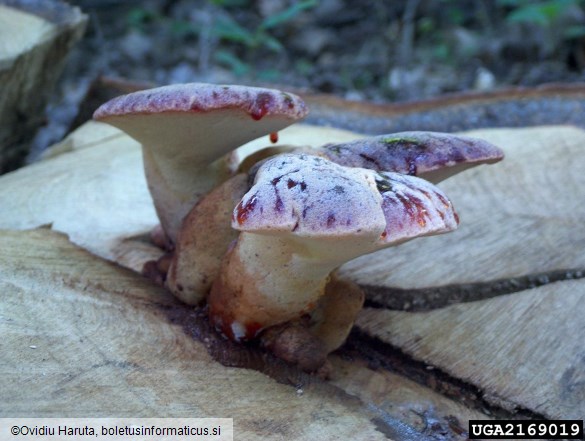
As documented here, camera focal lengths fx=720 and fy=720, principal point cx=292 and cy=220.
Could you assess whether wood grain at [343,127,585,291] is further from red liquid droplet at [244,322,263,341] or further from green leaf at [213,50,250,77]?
green leaf at [213,50,250,77]

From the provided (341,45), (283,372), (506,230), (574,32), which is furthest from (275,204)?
(341,45)

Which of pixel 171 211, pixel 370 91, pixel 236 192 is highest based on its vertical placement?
pixel 236 192

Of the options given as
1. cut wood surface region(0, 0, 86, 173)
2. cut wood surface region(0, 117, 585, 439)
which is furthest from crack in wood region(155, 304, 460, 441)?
cut wood surface region(0, 0, 86, 173)

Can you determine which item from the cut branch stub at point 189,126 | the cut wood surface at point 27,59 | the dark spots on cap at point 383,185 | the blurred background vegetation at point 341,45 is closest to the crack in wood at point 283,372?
the cut branch stub at point 189,126

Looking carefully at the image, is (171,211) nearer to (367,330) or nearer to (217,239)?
(217,239)

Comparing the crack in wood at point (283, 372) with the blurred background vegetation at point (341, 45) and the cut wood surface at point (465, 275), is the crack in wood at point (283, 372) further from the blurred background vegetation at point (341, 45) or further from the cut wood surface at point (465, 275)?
the blurred background vegetation at point (341, 45)

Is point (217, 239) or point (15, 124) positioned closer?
point (217, 239)

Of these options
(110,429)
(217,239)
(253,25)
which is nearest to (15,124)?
(217,239)
